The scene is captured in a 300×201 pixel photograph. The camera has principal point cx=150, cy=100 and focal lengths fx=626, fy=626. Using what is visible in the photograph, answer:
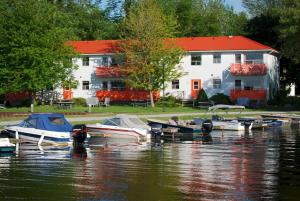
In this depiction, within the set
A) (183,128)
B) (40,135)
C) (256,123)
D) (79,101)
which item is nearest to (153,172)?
(40,135)

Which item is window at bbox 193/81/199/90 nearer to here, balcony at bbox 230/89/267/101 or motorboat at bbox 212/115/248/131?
balcony at bbox 230/89/267/101

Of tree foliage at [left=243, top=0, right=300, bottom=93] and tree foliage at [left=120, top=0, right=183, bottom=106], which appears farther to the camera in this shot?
tree foliage at [left=120, top=0, right=183, bottom=106]

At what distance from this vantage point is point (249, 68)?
73.6 metres

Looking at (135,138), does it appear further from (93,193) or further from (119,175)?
(93,193)

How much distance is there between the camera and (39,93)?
7838 cm

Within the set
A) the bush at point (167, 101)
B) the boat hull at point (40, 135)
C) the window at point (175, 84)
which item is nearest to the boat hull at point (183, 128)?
the boat hull at point (40, 135)

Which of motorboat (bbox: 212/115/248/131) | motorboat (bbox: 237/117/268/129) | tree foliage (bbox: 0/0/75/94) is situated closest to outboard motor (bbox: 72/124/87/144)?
motorboat (bbox: 212/115/248/131)

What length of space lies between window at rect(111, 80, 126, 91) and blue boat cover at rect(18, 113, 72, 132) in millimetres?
42254

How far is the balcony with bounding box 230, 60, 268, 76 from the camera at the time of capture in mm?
72938

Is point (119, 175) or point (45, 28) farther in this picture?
point (45, 28)

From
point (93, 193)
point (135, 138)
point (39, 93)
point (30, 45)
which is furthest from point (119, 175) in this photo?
point (39, 93)

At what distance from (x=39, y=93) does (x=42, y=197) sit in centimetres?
6057

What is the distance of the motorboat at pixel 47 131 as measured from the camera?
34219 mm

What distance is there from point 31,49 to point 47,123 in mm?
31948
